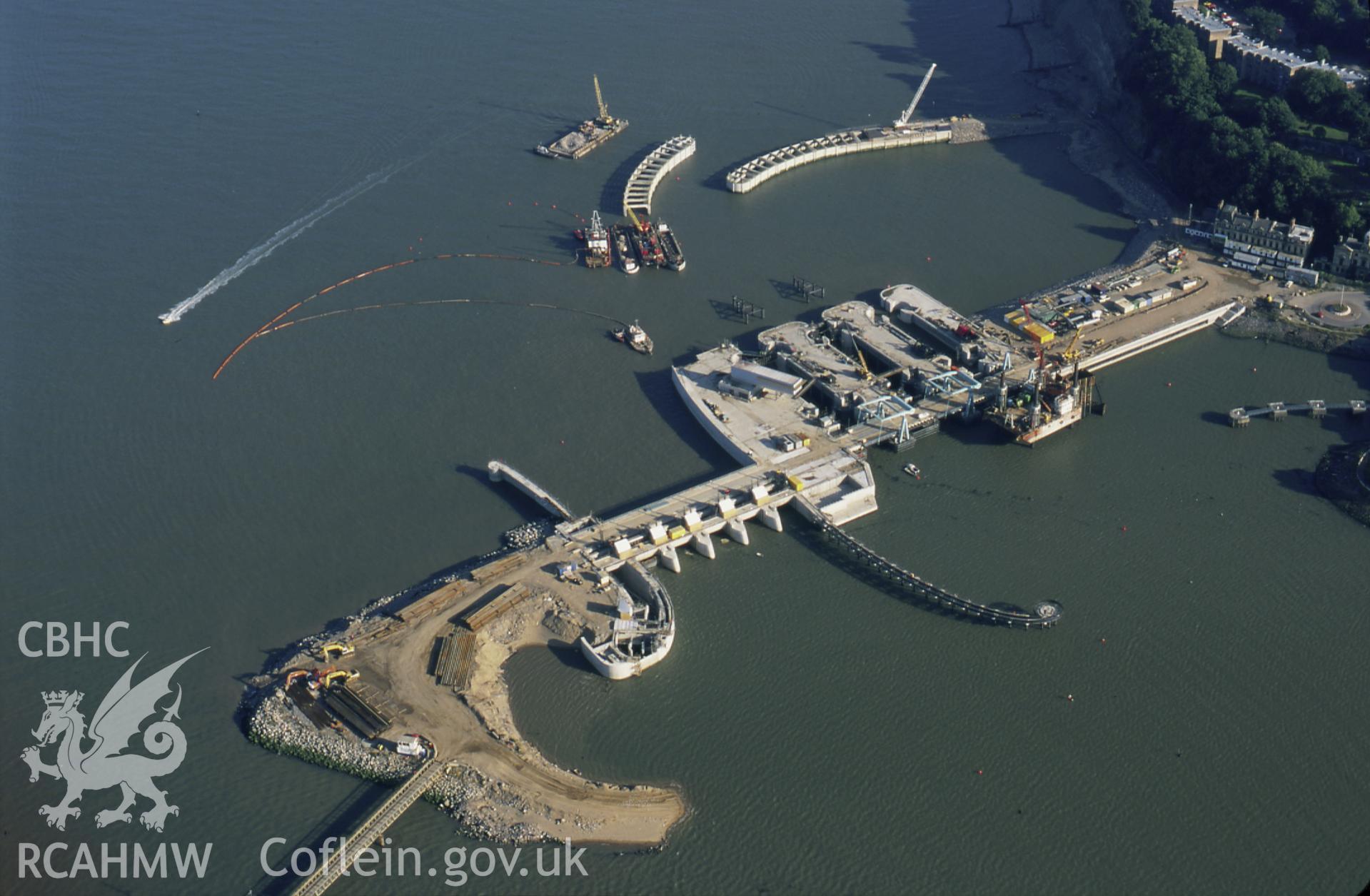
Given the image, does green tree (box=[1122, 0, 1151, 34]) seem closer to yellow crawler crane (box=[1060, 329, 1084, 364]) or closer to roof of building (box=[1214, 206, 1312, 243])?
roof of building (box=[1214, 206, 1312, 243])

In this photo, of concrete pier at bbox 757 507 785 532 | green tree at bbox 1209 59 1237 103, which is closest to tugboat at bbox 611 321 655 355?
concrete pier at bbox 757 507 785 532

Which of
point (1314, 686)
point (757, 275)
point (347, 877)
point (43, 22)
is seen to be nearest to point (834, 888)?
point (347, 877)

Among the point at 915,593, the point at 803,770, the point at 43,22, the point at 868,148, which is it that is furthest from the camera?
the point at 43,22

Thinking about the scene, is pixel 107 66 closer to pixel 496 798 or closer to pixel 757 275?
pixel 757 275

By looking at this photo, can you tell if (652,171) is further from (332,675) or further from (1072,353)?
(332,675)

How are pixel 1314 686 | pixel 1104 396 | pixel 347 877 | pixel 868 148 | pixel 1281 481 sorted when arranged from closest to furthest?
pixel 347 877
pixel 1314 686
pixel 1281 481
pixel 1104 396
pixel 868 148

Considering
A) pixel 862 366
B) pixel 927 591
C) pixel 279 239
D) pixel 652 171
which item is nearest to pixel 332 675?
pixel 927 591

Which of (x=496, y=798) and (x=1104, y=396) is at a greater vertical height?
(x=1104, y=396)
